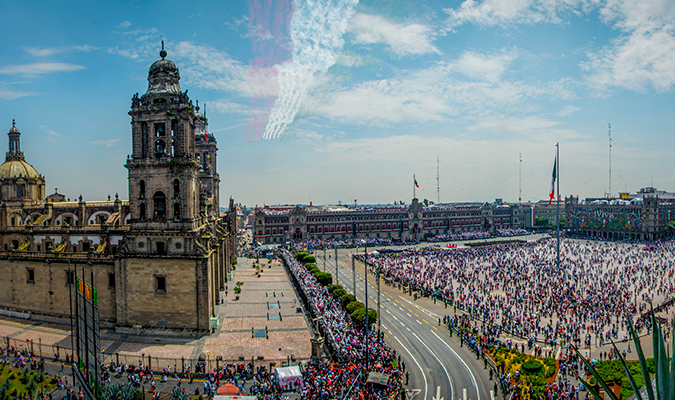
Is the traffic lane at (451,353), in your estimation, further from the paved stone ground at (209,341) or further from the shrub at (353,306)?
the paved stone ground at (209,341)

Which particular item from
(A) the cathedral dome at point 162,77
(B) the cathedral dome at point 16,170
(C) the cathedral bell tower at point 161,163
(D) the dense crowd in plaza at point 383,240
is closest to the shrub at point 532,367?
(C) the cathedral bell tower at point 161,163

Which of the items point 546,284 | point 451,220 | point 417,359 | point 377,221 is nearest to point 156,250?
point 417,359

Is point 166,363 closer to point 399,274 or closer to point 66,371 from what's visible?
point 66,371

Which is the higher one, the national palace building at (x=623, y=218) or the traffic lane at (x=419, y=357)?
the national palace building at (x=623, y=218)

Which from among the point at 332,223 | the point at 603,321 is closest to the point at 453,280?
the point at 603,321

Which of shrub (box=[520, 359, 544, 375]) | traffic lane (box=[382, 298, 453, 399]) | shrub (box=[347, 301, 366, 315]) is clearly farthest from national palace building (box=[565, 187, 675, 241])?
shrub (box=[520, 359, 544, 375])
